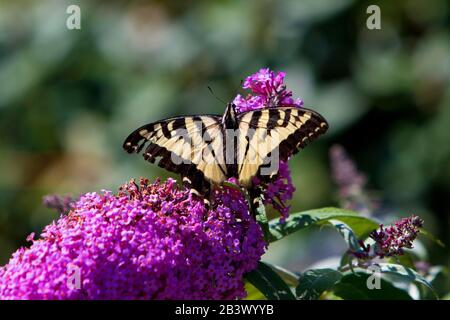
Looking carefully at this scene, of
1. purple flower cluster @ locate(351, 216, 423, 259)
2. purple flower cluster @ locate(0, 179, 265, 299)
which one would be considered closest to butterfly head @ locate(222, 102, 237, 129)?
purple flower cluster @ locate(0, 179, 265, 299)

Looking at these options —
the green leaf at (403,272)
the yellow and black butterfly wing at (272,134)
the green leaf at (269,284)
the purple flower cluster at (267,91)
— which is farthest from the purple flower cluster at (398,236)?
the purple flower cluster at (267,91)

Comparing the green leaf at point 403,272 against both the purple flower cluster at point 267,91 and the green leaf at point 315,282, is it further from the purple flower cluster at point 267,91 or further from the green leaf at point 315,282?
the purple flower cluster at point 267,91

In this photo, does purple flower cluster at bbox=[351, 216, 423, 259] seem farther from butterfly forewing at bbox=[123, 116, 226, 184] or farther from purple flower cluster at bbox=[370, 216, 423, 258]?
butterfly forewing at bbox=[123, 116, 226, 184]

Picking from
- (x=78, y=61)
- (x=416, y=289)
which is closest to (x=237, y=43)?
(x=78, y=61)

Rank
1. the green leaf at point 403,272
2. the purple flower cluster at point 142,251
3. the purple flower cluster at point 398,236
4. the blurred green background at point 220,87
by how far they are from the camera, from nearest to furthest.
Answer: the purple flower cluster at point 142,251, the purple flower cluster at point 398,236, the green leaf at point 403,272, the blurred green background at point 220,87

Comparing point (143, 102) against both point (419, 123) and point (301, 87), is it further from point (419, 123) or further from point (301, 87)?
point (419, 123)

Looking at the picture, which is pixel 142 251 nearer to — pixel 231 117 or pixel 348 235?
pixel 231 117
